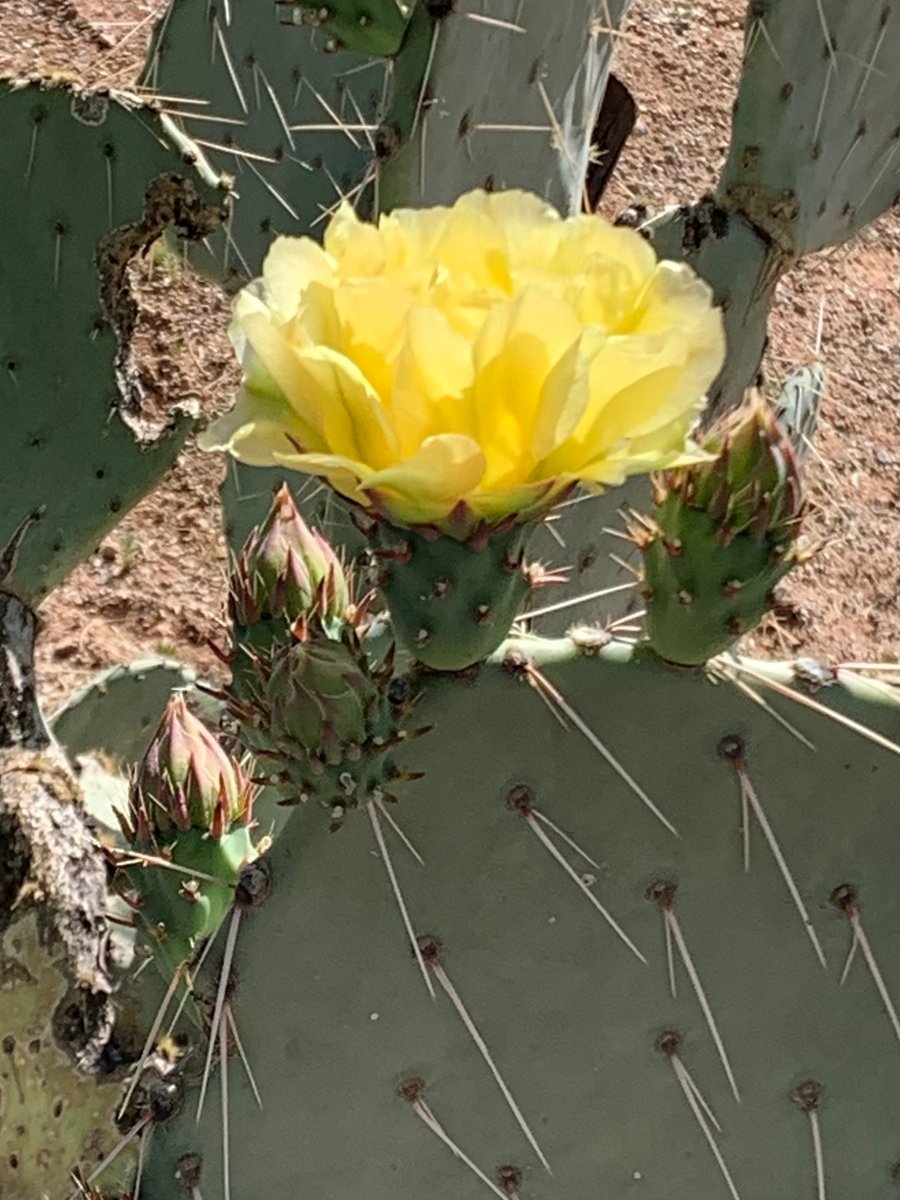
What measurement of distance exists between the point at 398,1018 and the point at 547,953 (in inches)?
4.2

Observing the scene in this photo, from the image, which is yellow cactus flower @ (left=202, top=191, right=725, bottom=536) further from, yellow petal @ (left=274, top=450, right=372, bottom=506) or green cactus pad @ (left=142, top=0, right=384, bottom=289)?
green cactus pad @ (left=142, top=0, right=384, bottom=289)

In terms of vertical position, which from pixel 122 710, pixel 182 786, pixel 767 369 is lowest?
pixel 122 710

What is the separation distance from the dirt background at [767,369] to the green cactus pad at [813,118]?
67 cm

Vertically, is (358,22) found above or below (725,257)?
above

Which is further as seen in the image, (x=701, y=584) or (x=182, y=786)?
(x=182, y=786)

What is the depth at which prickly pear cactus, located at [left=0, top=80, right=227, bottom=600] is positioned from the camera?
1240 mm

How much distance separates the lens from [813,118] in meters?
1.41

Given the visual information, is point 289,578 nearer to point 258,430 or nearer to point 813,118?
point 258,430

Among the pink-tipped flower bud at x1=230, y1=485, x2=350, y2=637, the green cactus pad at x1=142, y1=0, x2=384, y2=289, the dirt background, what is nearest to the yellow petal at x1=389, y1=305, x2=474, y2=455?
the pink-tipped flower bud at x1=230, y1=485, x2=350, y2=637

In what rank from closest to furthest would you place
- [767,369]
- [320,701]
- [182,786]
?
[320,701], [182,786], [767,369]

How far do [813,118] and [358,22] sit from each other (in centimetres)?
52

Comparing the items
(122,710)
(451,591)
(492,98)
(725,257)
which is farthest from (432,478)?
(122,710)

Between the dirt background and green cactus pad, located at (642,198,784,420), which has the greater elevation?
green cactus pad, located at (642,198,784,420)

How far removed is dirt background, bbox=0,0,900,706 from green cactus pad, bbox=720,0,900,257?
672mm
